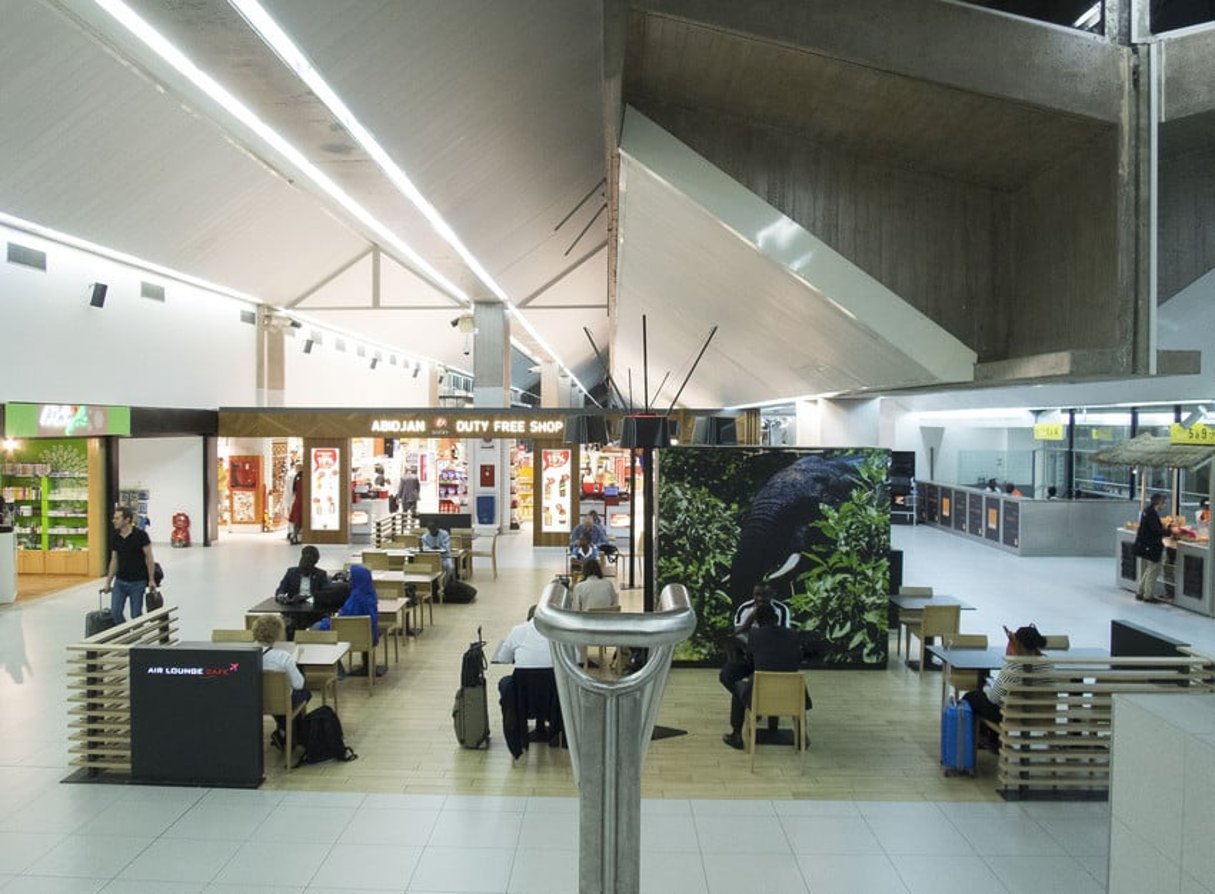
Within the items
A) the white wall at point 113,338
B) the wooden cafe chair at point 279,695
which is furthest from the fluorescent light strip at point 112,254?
the wooden cafe chair at point 279,695

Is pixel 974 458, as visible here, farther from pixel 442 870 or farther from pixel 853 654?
pixel 442 870

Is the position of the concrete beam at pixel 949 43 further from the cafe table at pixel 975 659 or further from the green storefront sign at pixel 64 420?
the green storefront sign at pixel 64 420

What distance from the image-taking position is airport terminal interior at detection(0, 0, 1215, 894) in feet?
15.2

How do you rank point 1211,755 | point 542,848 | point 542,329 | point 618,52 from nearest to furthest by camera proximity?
point 1211,755 < point 618,52 < point 542,848 < point 542,329

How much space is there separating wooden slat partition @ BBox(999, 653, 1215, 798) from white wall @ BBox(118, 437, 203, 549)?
16263 mm

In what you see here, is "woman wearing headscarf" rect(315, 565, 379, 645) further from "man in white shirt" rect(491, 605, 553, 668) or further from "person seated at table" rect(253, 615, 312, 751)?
"man in white shirt" rect(491, 605, 553, 668)

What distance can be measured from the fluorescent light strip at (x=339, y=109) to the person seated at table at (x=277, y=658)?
395cm

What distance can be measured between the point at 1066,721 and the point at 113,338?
46.5 feet

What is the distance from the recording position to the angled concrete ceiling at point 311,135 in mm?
6227

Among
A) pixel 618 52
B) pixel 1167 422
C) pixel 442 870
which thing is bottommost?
pixel 442 870

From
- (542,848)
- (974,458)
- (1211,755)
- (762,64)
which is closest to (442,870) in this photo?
(542,848)

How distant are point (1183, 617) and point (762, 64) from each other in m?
10.5

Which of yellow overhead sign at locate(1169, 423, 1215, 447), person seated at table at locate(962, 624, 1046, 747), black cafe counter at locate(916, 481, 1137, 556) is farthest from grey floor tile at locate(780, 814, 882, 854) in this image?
black cafe counter at locate(916, 481, 1137, 556)

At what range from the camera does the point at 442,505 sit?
20719 millimetres
